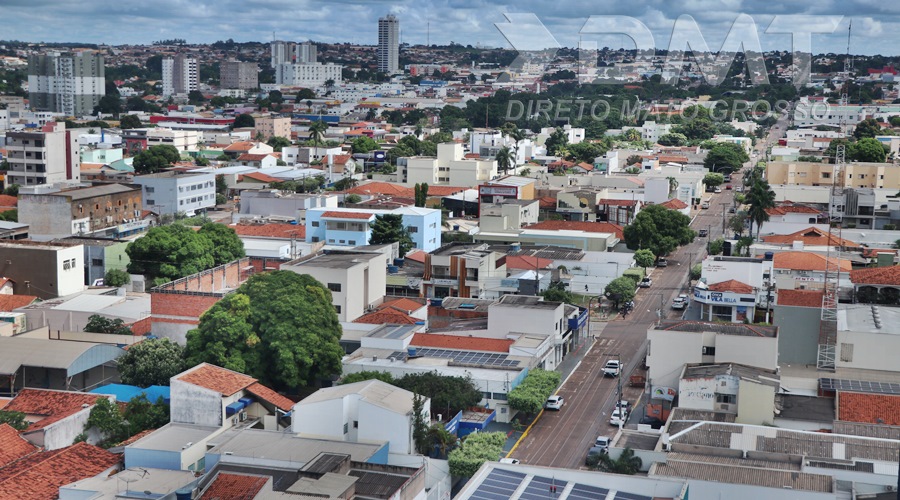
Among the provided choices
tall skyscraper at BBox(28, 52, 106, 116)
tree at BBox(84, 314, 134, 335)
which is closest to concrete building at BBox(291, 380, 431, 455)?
tree at BBox(84, 314, 134, 335)

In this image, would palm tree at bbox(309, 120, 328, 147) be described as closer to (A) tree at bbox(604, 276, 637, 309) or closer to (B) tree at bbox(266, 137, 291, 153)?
(B) tree at bbox(266, 137, 291, 153)

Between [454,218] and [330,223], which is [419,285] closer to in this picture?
[330,223]

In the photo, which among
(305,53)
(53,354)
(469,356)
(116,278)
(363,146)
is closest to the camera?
(53,354)

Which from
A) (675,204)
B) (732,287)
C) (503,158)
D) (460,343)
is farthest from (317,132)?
(460,343)

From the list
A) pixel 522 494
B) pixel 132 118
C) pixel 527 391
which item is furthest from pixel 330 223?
pixel 132 118

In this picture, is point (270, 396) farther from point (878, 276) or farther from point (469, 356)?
point (878, 276)

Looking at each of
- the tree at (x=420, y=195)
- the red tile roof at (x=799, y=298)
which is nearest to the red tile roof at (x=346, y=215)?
the tree at (x=420, y=195)
